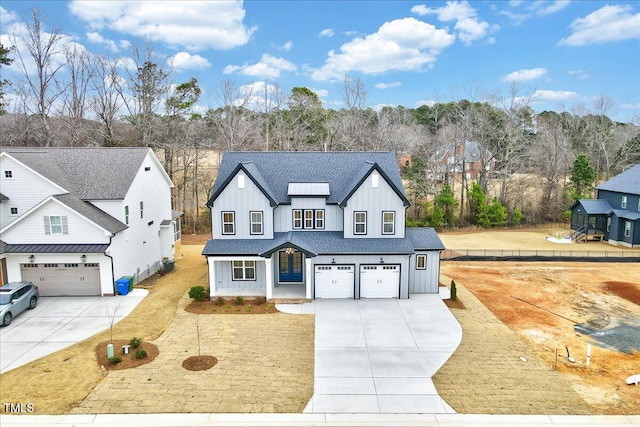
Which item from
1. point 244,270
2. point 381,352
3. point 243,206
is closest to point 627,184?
point 381,352

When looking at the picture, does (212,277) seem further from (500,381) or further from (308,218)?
(500,381)

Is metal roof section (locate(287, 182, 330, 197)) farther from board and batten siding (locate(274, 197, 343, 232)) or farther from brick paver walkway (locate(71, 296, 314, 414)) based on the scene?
brick paver walkway (locate(71, 296, 314, 414))

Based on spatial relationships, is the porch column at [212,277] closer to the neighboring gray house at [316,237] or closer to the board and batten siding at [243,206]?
the neighboring gray house at [316,237]

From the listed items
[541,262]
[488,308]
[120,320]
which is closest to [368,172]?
[488,308]

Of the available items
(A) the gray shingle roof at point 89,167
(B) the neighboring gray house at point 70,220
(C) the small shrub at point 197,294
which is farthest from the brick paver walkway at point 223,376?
(A) the gray shingle roof at point 89,167

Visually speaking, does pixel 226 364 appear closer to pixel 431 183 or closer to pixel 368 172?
pixel 368 172
